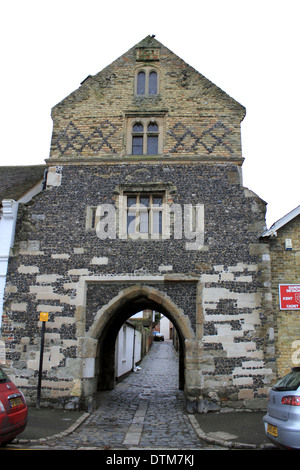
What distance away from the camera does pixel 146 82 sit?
41.3 feet

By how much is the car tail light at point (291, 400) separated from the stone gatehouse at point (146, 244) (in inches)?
170

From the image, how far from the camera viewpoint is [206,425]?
27.3 feet

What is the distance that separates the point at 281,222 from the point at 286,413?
6334 mm

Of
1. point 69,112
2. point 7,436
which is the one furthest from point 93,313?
point 69,112

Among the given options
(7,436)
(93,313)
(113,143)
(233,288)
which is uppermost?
(113,143)

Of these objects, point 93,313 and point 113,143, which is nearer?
point 93,313

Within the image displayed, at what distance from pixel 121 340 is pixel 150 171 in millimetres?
9374

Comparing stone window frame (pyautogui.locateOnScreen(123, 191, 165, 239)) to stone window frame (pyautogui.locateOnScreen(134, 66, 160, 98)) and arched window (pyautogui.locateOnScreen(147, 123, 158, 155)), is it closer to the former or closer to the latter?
arched window (pyautogui.locateOnScreen(147, 123, 158, 155))

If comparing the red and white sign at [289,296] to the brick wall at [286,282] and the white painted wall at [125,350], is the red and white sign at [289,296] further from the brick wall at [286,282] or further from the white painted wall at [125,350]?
the white painted wall at [125,350]

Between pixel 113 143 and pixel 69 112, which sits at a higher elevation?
pixel 69 112

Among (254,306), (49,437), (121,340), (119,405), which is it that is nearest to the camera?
(49,437)

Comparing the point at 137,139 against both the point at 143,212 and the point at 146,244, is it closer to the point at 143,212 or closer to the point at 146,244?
the point at 143,212

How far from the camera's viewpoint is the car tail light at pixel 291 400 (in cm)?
536

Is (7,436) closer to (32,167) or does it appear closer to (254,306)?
(254,306)
